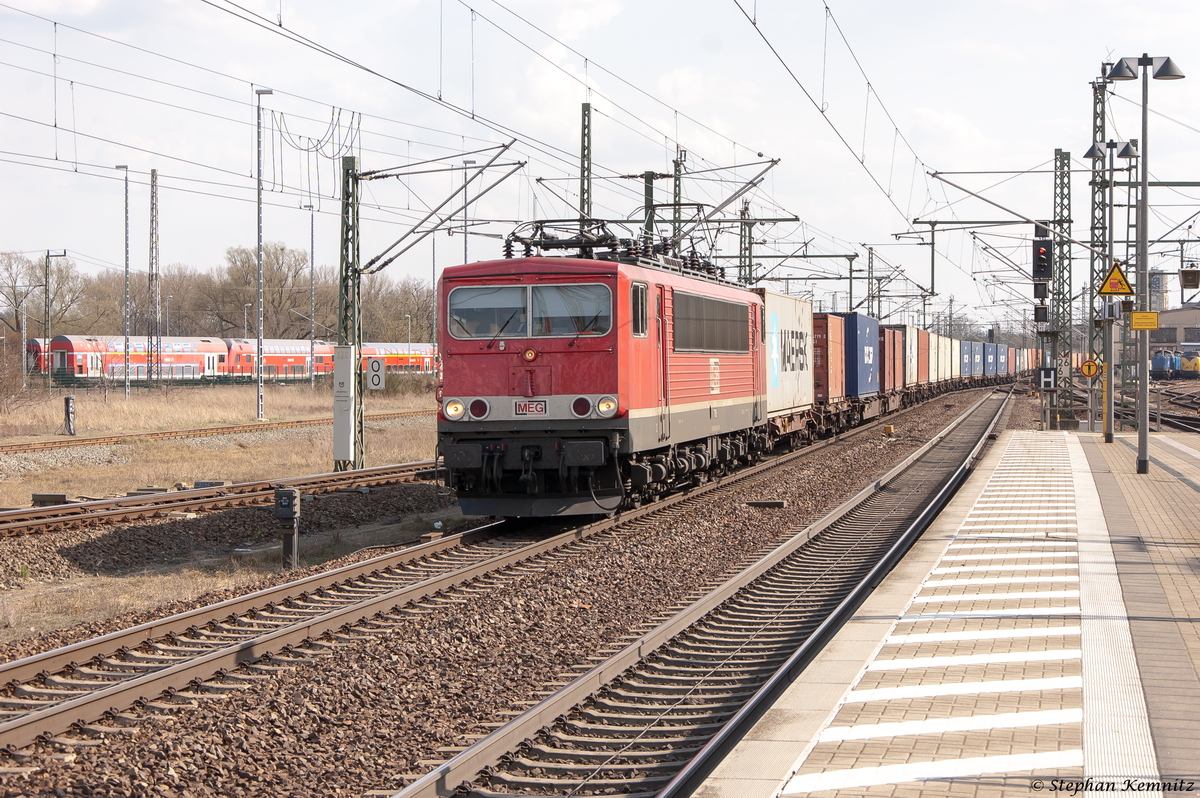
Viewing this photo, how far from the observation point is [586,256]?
15.7 m

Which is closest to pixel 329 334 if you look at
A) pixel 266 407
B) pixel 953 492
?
pixel 266 407

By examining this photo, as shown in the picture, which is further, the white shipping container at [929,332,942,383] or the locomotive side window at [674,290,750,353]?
the white shipping container at [929,332,942,383]

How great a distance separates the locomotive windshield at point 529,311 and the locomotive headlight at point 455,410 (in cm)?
92

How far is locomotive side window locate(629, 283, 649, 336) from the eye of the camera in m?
14.1

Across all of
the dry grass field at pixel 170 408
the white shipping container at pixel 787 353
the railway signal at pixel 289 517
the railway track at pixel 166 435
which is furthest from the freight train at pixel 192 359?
the railway signal at pixel 289 517

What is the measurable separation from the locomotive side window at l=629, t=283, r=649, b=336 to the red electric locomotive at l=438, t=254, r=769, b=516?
15 mm

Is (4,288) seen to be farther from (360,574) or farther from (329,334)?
(360,574)

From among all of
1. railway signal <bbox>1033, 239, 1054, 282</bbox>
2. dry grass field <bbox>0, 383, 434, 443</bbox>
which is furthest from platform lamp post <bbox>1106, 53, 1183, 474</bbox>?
dry grass field <bbox>0, 383, 434, 443</bbox>

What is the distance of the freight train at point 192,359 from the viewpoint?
5391 centimetres

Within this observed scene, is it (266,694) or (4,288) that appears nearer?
(266,694)

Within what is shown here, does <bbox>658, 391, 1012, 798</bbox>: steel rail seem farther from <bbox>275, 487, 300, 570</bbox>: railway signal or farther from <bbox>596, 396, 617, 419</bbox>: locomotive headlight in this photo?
<bbox>275, 487, 300, 570</bbox>: railway signal

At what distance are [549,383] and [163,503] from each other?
251 inches

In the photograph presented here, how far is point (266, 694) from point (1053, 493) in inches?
561

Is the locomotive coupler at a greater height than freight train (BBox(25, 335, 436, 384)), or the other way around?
freight train (BBox(25, 335, 436, 384))
